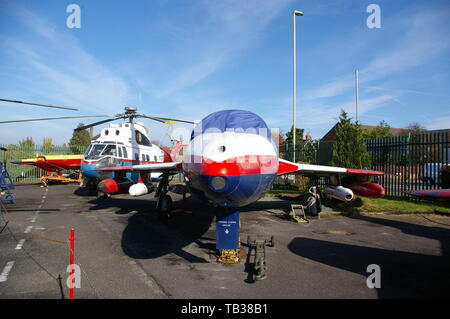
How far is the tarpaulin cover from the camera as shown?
477 centimetres

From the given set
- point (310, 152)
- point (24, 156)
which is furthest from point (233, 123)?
point (24, 156)

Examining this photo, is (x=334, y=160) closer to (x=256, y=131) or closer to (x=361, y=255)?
(x=361, y=255)

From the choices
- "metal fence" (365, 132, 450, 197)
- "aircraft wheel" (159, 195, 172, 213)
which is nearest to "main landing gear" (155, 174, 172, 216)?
"aircraft wheel" (159, 195, 172, 213)

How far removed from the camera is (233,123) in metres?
4.80

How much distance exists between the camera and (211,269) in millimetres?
5910

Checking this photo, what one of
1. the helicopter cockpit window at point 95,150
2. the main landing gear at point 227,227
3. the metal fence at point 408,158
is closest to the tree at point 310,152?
the metal fence at point 408,158

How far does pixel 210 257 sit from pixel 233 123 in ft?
11.8

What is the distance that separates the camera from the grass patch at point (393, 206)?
12.7m

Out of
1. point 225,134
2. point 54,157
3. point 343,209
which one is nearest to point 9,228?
point 225,134

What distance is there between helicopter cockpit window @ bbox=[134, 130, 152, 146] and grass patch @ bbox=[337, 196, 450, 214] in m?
12.3

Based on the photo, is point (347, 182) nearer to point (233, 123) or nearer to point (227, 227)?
point (227, 227)

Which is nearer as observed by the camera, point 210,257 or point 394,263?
point 394,263

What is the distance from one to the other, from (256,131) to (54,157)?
23141 mm

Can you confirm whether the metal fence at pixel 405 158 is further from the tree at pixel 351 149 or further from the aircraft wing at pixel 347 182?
the aircraft wing at pixel 347 182
